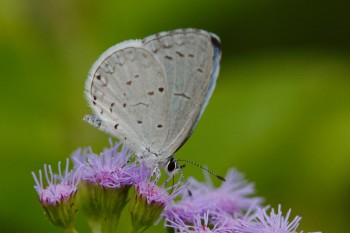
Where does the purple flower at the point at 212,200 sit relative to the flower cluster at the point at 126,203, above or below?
above

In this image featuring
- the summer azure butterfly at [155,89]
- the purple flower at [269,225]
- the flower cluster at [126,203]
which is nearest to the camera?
the purple flower at [269,225]

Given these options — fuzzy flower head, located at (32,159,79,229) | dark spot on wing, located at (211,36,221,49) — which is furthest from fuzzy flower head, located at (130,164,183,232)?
dark spot on wing, located at (211,36,221,49)

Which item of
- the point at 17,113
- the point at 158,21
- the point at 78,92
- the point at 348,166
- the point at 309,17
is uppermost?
the point at 309,17

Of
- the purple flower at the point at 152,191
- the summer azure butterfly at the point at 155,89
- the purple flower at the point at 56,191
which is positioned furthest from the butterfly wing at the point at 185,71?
the purple flower at the point at 56,191

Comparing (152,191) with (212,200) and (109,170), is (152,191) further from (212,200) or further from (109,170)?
(212,200)

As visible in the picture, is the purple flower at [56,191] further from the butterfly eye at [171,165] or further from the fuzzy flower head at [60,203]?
the butterfly eye at [171,165]

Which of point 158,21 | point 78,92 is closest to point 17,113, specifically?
point 78,92

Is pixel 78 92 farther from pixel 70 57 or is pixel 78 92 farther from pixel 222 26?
pixel 222 26
